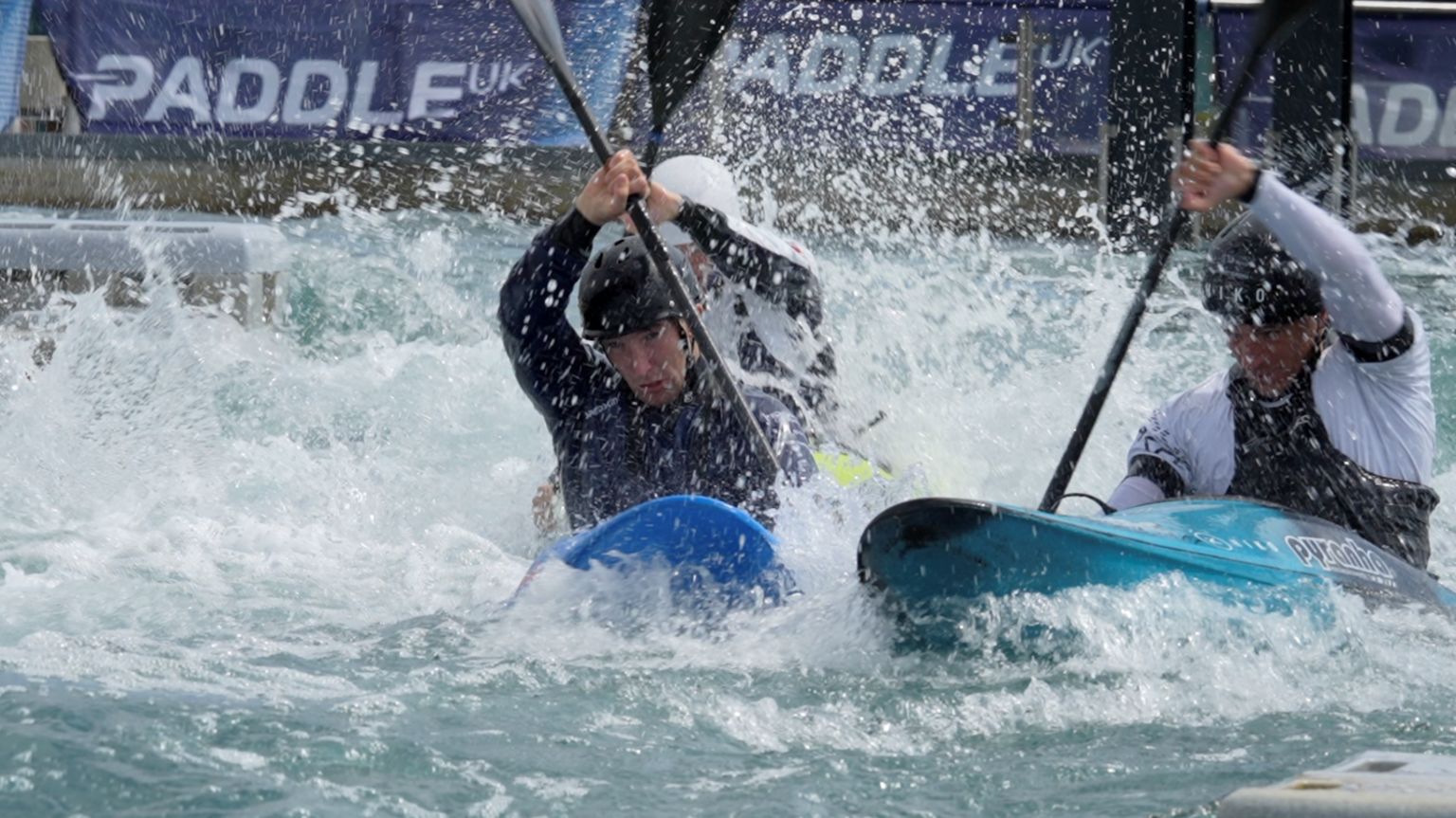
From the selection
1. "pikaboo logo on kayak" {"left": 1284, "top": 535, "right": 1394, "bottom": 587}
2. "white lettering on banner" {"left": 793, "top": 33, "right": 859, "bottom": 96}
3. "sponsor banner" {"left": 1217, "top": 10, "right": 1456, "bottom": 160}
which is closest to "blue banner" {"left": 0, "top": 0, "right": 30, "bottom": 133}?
"white lettering on banner" {"left": 793, "top": 33, "right": 859, "bottom": 96}

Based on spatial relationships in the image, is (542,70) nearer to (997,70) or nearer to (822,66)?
(822,66)

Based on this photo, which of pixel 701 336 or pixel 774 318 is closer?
pixel 701 336

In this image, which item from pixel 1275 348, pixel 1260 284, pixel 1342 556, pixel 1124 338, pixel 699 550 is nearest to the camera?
pixel 699 550

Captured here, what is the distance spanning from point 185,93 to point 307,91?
732 millimetres

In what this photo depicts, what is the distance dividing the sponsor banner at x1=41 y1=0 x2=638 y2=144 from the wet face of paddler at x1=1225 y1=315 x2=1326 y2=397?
286 inches

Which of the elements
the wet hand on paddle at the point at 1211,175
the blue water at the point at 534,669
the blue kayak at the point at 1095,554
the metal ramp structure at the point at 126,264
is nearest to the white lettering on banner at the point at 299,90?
the metal ramp structure at the point at 126,264

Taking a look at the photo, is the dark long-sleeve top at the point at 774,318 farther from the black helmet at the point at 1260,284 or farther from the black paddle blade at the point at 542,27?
the black helmet at the point at 1260,284

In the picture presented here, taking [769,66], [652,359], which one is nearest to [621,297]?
[652,359]

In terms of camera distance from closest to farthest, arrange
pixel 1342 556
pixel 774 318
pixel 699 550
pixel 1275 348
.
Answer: pixel 699 550, pixel 1342 556, pixel 1275 348, pixel 774 318

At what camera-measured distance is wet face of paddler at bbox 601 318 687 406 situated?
4.08 meters

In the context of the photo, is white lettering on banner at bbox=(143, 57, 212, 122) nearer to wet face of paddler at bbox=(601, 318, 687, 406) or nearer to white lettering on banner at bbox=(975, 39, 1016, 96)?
white lettering on banner at bbox=(975, 39, 1016, 96)

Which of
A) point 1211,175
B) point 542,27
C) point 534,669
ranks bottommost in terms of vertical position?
point 534,669

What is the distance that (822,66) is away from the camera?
35.6 feet

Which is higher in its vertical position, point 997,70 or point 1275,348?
point 997,70
